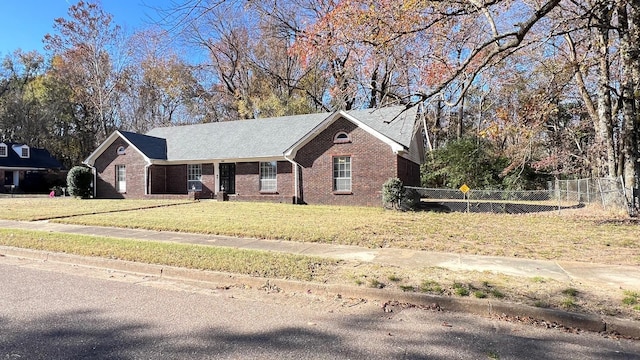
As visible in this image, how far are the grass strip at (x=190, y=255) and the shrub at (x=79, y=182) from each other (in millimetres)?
17186

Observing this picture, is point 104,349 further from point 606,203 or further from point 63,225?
point 606,203

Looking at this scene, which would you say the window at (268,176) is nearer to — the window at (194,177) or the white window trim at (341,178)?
the white window trim at (341,178)

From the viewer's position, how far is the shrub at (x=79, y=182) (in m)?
25.6

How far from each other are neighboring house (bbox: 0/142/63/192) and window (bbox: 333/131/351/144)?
3212cm

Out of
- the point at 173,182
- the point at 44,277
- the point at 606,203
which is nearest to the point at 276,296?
the point at 44,277

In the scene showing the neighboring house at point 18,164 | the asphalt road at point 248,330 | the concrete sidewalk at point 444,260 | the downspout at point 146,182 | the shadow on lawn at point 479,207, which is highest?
the neighboring house at point 18,164

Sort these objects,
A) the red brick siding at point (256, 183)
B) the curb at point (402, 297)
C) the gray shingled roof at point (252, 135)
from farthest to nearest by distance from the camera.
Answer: the red brick siding at point (256, 183) → the gray shingled roof at point (252, 135) → the curb at point (402, 297)

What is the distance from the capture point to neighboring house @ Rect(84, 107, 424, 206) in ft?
63.1

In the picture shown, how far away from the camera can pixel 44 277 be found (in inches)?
265

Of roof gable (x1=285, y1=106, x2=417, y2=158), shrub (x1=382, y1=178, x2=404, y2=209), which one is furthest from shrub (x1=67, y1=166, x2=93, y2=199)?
shrub (x1=382, y1=178, x2=404, y2=209)

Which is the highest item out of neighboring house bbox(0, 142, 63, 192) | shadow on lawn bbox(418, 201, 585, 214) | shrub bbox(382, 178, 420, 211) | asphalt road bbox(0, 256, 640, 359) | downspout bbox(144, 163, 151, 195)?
neighboring house bbox(0, 142, 63, 192)

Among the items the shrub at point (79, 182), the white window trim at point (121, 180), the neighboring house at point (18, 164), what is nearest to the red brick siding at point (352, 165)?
the white window trim at point (121, 180)

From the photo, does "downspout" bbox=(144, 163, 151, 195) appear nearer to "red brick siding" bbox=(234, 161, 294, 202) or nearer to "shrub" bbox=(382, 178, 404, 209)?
"red brick siding" bbox=(234, 161, 294, 202)

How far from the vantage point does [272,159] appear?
2195 centimetres
